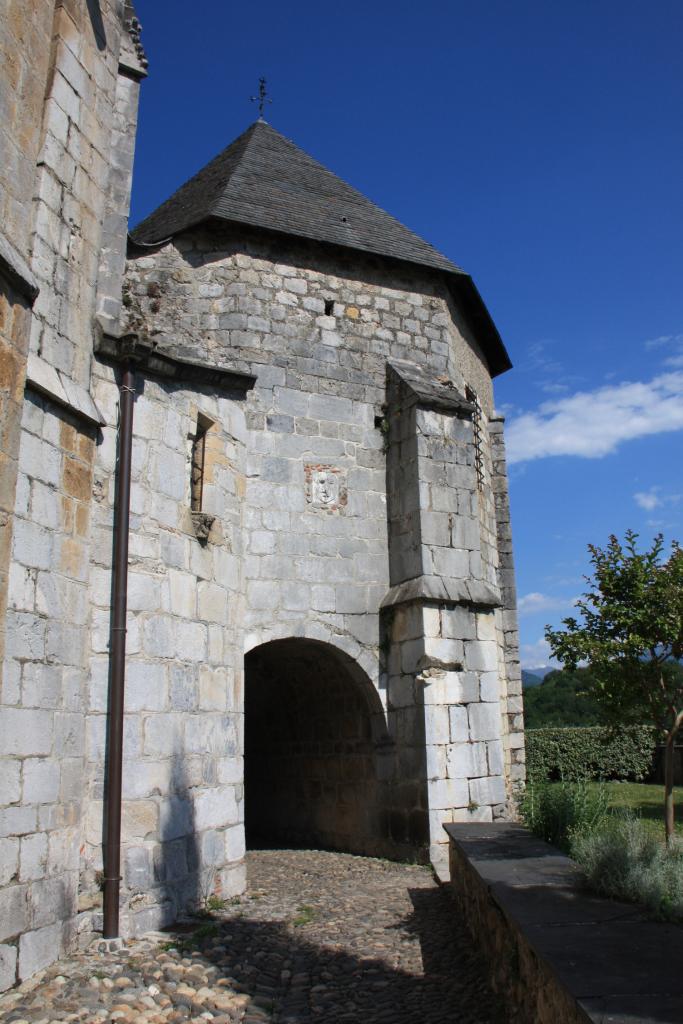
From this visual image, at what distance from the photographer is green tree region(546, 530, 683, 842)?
673 cm

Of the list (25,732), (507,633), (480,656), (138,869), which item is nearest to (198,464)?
(25,732)

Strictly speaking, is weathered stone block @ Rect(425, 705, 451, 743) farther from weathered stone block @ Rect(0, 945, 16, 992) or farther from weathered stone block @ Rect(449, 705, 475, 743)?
weathered stone block @ Rect(0, 945, 16, 992)

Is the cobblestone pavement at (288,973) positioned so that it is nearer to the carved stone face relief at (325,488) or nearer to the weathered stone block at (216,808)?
the weathered stone block at (216,808)

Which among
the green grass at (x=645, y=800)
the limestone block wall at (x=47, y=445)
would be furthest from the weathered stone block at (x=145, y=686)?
the green grass at (x=645, y=800)

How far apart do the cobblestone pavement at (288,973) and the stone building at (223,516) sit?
1.16ft

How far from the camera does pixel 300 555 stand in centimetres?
827

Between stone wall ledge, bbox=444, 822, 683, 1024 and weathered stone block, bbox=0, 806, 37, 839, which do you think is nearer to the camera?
stone wall ledge, bbox=444, 822, 683, 1024

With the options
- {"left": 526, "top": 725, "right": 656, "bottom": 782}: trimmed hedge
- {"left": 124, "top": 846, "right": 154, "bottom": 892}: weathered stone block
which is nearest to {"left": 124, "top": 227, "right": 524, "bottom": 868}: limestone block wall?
{"left": 124, "top": 846, "right": 154, "bottom": 892}: weathered stone block

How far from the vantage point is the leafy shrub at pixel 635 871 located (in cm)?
363

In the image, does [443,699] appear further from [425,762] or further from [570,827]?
[570,827]

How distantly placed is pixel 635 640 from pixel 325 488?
3473mm

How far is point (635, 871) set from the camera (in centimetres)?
382

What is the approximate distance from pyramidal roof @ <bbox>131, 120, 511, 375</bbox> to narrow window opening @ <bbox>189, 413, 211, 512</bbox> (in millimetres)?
2801

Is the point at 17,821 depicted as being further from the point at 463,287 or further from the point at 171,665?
the point at 463,287
